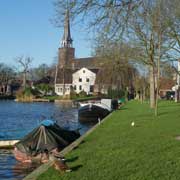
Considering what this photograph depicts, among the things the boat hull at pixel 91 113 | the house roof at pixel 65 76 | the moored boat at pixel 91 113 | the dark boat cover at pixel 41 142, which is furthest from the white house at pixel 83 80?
the dark boat cover at pixel 41 142

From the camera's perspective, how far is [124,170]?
32.8 feet

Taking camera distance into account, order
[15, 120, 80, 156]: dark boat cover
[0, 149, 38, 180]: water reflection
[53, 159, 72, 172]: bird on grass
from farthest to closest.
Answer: [15, 120, 80, 156]: dark boat cover < [0, 149, 38, 180]: water reflection < [53, 159, 72, 172]: bird on grass

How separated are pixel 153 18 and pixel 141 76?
45.2 meters

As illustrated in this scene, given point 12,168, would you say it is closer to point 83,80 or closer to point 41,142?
point 41,142

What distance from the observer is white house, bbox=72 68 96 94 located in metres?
127

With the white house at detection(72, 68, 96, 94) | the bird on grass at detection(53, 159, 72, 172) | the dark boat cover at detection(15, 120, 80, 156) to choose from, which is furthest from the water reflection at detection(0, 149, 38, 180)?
the white house at detection(72, 68, 96, 94)

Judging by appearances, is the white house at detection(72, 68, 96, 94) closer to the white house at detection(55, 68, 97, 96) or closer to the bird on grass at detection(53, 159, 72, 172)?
the white house at detection(55, 68, 97, 96)

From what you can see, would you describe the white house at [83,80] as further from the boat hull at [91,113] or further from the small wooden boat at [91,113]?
the boat hull at [91,113]

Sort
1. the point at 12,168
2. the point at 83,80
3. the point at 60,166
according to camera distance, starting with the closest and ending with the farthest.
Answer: the point at 60,166 → the point at 12,168 → the point at 83,80

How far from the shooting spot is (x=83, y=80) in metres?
128

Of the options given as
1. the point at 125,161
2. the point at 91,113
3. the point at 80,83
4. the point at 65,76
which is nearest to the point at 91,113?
the point at 91,113

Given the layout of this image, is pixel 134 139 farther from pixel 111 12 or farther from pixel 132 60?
pixel 132 60

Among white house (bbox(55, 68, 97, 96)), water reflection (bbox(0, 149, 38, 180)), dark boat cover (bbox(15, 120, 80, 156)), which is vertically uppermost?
white house (bbox(55, 68, 97, 96))

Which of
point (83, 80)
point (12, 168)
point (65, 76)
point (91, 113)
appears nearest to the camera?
point (12, 168)
